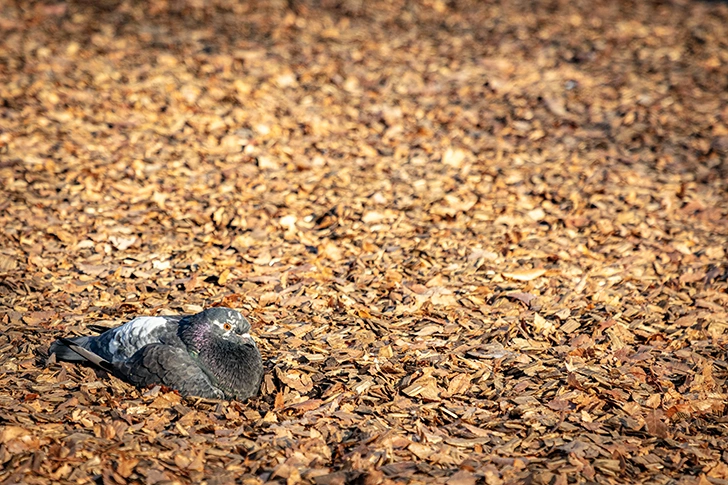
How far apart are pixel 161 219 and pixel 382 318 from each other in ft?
7.33

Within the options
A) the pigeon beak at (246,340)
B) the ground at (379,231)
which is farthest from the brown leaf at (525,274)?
the pigeon beak at (246,340)

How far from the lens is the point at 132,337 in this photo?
430cm

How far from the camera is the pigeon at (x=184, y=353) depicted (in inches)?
165

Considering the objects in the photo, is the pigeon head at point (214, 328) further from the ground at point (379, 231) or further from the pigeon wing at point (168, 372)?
the ground at point (379, 231)

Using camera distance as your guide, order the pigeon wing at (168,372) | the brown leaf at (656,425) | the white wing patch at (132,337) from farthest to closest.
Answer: the white wing patch at (132,337) < the pigeon wing at (168,372) < the brown leaf at (656,425)

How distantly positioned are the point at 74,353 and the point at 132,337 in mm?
344

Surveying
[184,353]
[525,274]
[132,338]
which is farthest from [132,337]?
[525,274]

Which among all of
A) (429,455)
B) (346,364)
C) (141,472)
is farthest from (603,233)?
(141,472)

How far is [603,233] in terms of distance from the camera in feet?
20.6

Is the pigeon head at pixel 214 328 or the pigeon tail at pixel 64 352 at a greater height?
the pigeon head at pixel 214 328

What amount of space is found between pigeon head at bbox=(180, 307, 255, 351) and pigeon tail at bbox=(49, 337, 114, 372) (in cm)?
46

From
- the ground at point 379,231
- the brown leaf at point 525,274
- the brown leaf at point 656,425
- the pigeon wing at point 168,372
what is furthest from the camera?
the brown leaf at point 525,274

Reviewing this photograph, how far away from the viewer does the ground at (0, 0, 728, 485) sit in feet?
12.7

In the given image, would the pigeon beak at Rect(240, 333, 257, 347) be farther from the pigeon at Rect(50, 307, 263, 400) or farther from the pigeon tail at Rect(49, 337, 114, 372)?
the pigeon tail at Rect(49, 337, 114, 372)
